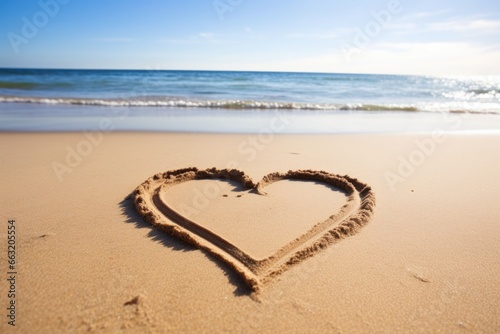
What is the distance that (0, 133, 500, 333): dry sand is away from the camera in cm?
173

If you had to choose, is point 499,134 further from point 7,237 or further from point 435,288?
point 7,237

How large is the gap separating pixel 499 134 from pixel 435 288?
6493 millimetres

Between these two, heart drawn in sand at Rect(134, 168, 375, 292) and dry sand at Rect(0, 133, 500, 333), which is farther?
heart drawn in sand at Rect(134, 168, 375, 292)

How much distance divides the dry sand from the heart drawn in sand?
0.14 ft

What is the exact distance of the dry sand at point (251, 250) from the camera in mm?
1726

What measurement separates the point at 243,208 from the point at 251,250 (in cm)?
72

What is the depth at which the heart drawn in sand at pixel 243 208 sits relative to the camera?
7.06ft

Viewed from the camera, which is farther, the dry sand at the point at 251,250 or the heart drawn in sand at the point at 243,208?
the heart drawn in sand at the point at 243,208

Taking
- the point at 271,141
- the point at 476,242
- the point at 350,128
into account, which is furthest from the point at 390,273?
the point at 350,128

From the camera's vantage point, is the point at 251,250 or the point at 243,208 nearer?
Result: the point at 251,250

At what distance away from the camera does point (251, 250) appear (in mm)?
2316

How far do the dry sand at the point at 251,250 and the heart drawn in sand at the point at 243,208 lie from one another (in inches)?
1.7

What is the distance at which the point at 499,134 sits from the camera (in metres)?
6.74

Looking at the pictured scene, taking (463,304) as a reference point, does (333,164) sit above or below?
above
